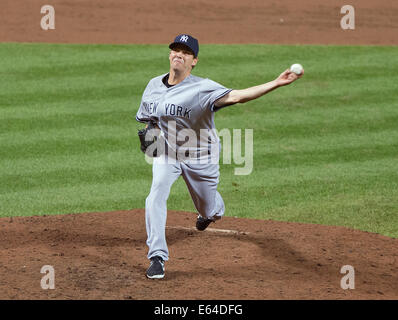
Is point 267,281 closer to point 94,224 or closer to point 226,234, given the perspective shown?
point 226,234

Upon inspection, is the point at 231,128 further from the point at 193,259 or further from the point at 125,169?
the point at 193,259

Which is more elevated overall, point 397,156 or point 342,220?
point 397,156

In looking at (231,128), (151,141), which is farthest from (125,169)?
(151,141)

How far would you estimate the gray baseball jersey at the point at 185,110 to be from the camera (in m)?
6.46

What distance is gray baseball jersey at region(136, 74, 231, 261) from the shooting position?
6.36m

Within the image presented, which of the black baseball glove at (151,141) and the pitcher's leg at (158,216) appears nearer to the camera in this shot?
the pitcher's leg at (158,216)

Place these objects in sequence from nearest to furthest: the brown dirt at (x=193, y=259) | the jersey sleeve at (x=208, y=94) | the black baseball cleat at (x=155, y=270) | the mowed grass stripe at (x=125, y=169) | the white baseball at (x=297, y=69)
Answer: the white baseball at (x=297, y=69)
the brown dirt at (x=193, y=259)
the black baseball cleat at (x=155, y=270)
the jersey sleeve at (x=208, y=94)
the mowed grass stripe at (x=125, y=169)

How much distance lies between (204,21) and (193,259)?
1064cm

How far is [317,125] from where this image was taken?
38.4ft

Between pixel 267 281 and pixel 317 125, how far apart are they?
232 inches

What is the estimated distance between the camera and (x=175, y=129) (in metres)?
6.64

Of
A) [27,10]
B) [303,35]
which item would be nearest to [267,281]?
[303,35]

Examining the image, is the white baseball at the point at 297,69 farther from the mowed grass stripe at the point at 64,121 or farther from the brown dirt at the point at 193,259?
the mowed grass stripe at the point at 64,121

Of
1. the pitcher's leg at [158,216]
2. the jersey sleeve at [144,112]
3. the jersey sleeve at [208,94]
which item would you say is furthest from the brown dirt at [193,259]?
the jersey sleeve at [208,94]
